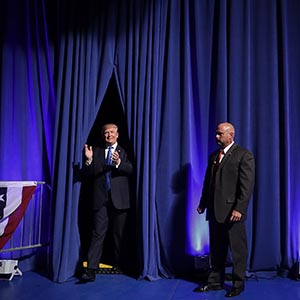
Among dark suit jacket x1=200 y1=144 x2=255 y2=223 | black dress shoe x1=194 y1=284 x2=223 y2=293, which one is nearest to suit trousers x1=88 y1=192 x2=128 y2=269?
black dress shoe x1=194 y1=284 x2=223 y2=293

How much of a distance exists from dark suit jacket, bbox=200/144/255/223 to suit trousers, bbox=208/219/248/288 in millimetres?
113

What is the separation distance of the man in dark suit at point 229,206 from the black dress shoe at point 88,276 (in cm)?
96

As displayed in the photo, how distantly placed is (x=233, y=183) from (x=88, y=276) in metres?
1.54

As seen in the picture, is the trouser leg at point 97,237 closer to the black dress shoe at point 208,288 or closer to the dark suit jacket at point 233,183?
the black dress shoe at point 208,288

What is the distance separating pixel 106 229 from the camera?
150 inches

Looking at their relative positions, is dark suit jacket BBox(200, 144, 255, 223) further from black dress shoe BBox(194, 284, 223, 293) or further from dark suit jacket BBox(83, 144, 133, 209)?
dark suit jacket BBox(83, 144, 133, 209)

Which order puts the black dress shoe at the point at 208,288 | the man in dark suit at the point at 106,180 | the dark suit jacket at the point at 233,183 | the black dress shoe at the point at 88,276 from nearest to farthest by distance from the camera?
1. the dark suit jacket at the point at 233,183
2. the black dress shoe at the point at 208,288
3. the black dress shoe at the point at 88,276
4. the man in dark suit at the point at 106,180

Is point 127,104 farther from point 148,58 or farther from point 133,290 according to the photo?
point 133,290

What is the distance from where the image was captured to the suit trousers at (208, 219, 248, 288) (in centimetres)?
322

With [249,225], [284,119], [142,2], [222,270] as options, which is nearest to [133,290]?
[222,270]

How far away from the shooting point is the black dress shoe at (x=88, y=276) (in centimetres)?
359

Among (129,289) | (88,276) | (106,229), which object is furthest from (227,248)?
(88,276)

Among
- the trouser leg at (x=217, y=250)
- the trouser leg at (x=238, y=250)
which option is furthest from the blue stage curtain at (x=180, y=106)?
the trouser leg at (x=238, y=250)

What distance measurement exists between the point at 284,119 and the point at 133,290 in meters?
2.08
